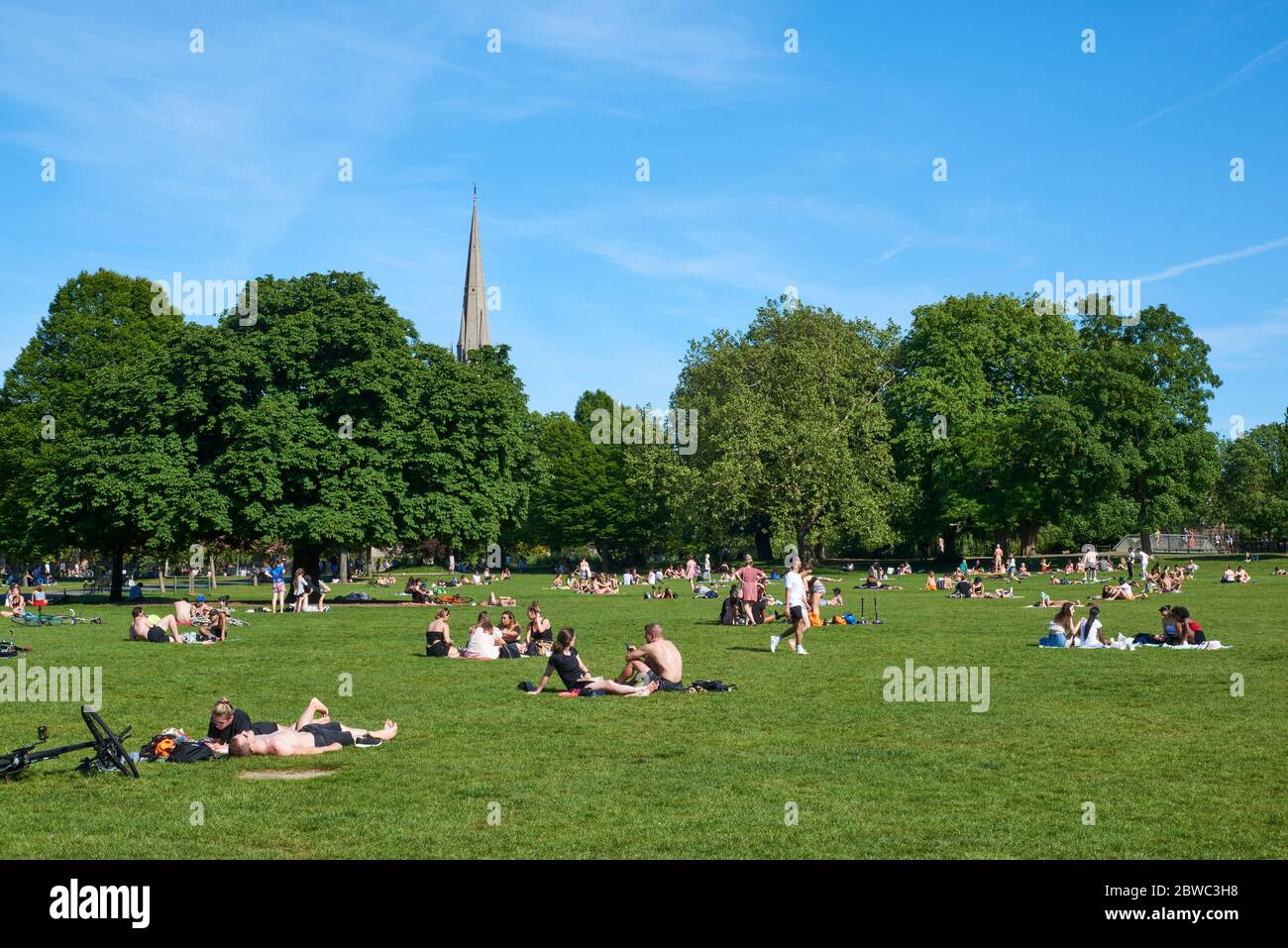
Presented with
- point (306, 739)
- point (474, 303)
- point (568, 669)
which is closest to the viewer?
point (306, 739)

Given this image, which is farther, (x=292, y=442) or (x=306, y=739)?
(x=292, y=442)

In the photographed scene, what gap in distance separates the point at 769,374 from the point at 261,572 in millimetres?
40199

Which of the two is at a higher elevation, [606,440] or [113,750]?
[606,440]

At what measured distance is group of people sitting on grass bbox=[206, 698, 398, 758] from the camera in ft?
47.7

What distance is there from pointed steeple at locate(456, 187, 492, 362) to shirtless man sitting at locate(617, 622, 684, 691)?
157m

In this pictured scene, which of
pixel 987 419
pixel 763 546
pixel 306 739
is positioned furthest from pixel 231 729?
pixel 763 546

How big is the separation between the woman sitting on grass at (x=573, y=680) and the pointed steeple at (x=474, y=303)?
6190 inches

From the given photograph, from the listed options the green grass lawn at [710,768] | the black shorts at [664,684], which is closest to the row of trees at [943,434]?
the green grass lawn at [710,768]

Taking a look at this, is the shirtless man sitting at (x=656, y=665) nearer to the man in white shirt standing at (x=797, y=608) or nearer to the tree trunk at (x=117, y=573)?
the man in white shirt standing at (x=797, y=608)

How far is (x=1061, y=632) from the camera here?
28062 mm

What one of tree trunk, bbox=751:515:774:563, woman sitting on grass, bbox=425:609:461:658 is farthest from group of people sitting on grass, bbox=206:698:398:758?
tree trunk, bbox=751:515:774:563

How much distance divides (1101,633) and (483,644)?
568 inches

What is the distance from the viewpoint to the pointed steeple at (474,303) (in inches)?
6934

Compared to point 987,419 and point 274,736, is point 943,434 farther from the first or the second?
point 274,736
